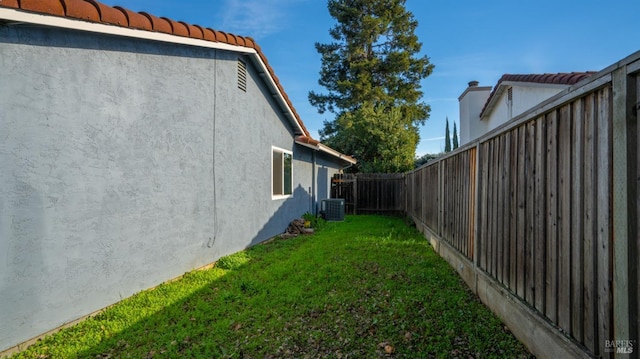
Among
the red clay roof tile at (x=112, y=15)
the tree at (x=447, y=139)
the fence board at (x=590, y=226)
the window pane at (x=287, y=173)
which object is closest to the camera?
the fence board at (x=590, y=226)

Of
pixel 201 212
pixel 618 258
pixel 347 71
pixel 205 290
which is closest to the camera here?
pixel 618 258

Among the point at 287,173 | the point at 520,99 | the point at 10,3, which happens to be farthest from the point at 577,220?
the point at 520,99

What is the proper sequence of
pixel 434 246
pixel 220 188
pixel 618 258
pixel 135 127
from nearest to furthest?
1. pixel 618 258
2. pixel 135 127
3. pixel 220 188
4. pixel 434 246

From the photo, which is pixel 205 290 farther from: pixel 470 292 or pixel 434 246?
pixel 434 246

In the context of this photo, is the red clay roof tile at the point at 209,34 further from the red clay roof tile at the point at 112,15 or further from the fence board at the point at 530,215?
the fence board at the point at 530,215

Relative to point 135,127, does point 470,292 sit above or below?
below

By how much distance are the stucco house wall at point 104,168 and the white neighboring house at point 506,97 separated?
21.6 feet

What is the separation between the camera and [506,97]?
11352mm

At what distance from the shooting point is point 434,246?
7250mm

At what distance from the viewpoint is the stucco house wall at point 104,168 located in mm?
3090

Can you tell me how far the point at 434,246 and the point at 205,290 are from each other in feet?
16.2

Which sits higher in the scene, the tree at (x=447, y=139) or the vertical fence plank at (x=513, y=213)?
the tree at (x=447, y=139)

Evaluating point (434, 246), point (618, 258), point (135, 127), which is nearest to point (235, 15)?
point (135, 127)

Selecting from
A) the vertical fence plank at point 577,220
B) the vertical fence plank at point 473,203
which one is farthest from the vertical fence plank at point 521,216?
the vertical fence plank at point 473,203
